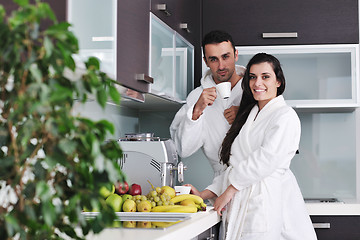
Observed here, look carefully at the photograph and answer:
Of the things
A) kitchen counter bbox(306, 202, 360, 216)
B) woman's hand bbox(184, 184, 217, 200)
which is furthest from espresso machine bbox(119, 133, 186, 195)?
kitchen counter bbox(306, 202, 360, 216)

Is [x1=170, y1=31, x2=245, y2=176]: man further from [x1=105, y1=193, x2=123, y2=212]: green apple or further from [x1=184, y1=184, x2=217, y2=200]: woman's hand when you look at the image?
[x1=105, y1=193, x2=123, y2=212]: green apple

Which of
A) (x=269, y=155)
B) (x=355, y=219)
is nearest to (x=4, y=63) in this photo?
(x=269, y=155)

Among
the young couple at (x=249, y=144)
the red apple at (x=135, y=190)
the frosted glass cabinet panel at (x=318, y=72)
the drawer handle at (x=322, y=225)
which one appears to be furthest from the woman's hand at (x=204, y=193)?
the frosted glass cabinet panel at (x=318, y=72)

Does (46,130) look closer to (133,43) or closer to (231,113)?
(133,43)

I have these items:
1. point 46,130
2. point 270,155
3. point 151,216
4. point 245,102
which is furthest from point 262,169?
point 46,130

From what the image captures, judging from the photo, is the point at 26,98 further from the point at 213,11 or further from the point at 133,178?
the point at 213,11

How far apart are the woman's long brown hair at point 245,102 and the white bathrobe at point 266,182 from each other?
85 millimetres

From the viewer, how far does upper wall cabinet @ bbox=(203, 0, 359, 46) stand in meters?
3.30

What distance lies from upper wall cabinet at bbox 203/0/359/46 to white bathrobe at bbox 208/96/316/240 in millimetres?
868

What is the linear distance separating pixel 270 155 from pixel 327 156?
4.50ft

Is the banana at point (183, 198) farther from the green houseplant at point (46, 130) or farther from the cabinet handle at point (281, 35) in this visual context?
the green houseplant at point (46, 130)

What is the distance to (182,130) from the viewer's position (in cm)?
288

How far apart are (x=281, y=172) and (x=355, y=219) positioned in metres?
0.78

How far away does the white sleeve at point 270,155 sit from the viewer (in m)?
2.37
